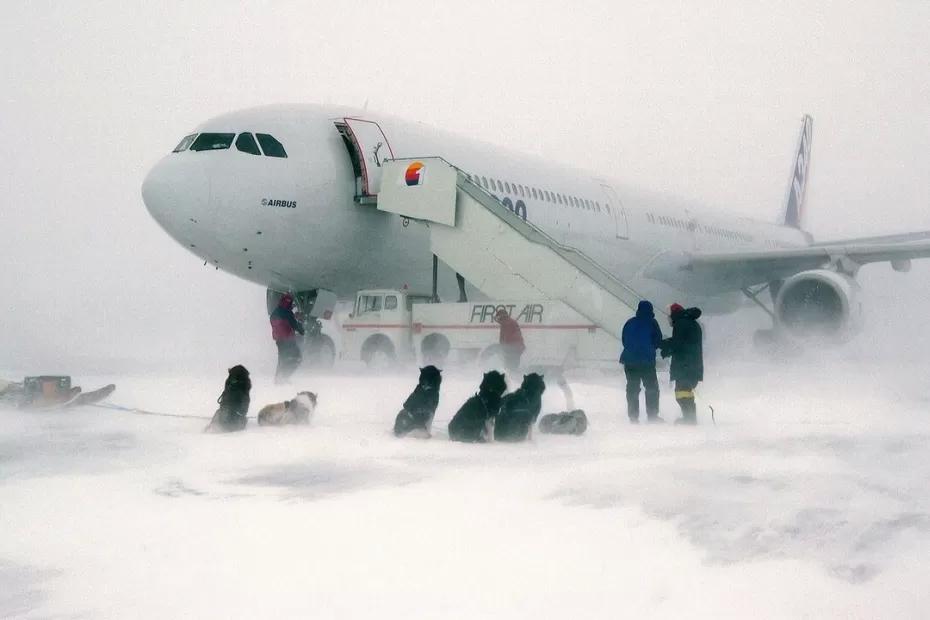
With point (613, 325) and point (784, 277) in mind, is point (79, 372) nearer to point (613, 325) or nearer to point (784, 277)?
point (613, 325)

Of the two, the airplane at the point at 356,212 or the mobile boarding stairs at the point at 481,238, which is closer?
the airplane at the point at 356,212

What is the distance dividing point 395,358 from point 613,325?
314 centimetres

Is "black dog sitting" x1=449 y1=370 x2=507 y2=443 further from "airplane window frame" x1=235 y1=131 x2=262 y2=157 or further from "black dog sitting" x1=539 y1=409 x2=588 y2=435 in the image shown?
"airplane window frame" x1=235 y1=131 x2=262 y2=157

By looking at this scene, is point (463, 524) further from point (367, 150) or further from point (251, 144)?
point (367, 150)

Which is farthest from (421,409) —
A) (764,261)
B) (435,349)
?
(764,261)

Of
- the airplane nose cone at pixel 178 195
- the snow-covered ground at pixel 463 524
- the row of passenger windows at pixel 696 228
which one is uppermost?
the row of passenger windows at pixel 696 228

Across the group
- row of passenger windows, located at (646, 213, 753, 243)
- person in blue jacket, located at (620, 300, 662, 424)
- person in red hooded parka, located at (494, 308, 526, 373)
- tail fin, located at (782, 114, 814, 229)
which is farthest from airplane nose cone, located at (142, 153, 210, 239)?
tail fin, located at (782, 114, 814, 229)

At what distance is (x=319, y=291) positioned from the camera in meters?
13.6

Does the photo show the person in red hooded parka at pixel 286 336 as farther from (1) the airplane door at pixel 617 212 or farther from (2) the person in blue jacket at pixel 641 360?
(1) the airplane door at pixel 617 212

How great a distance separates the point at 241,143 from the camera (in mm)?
12023

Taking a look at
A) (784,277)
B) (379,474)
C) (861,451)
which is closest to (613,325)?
(861,451)

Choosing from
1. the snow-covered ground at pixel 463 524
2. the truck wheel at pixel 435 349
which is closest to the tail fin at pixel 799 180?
the truck wheel at pixel 435 349

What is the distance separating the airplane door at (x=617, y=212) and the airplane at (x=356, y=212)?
0.03 meters

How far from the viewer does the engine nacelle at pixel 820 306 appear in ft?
51.0
